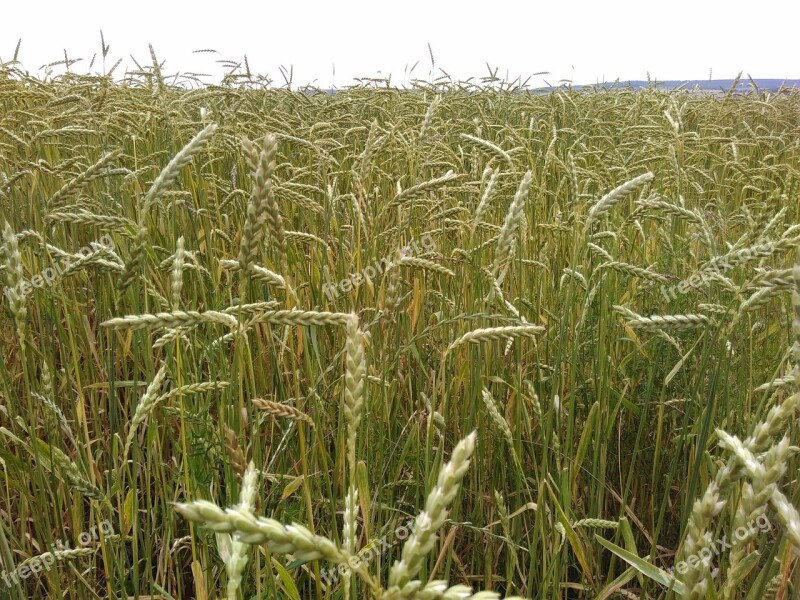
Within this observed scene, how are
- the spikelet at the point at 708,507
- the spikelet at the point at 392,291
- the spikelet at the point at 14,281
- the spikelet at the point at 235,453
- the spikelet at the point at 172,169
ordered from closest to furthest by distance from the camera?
the spikelet at the point at 708,507
the spikelet at the point at 235,453
the spikelet at the point at 172,169
the spikelet at the point at 14,281
the spikelet at the point at 392,291

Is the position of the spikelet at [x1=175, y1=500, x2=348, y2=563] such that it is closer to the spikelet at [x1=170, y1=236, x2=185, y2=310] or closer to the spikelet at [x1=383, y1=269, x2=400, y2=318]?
the spikelet at [x1=170, y1=236, x2=185, y2=310]

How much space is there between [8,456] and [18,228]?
5.51ft

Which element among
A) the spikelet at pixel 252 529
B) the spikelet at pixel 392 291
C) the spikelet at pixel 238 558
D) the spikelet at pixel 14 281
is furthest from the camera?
the spikelet at pixel 392 291

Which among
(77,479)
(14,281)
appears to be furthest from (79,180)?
(77,479)

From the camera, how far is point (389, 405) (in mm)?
1966

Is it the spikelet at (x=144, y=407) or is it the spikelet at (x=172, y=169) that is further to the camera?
the spikelet at (x=144, y=407)

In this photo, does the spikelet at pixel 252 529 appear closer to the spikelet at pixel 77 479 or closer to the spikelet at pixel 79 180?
the spikelet at pixel 77 479

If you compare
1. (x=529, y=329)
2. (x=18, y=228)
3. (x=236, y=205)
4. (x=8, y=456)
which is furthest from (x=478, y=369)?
(x=18, y=228)

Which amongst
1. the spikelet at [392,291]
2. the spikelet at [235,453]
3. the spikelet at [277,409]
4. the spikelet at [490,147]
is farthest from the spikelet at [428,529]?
the spikelet at [490,147]

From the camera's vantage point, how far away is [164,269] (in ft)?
7.72

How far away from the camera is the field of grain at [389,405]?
981 mm

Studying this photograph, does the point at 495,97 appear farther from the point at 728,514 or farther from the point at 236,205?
the point at 728,514

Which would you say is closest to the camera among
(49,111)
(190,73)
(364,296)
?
(364,296)

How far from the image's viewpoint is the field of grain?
0.98m
